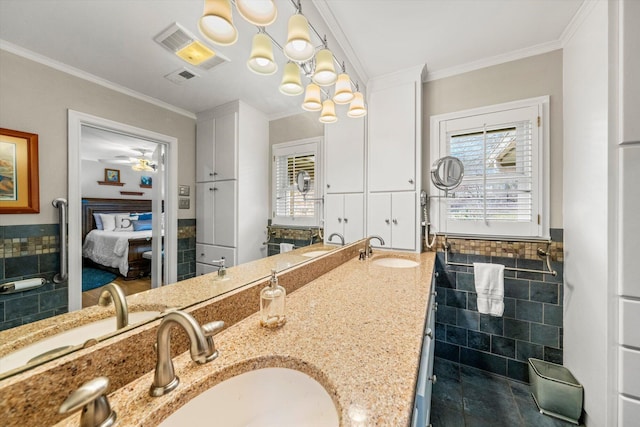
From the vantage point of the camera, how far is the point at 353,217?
5.81ft

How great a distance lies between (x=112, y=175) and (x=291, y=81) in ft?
2.65

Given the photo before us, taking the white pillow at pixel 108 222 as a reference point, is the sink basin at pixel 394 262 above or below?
below

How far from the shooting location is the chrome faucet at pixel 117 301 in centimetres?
52

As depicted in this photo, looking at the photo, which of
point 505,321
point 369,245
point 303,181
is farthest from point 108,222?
point 505,321

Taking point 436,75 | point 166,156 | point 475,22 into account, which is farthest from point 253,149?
point 436,75

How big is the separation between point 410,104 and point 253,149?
1514 mm

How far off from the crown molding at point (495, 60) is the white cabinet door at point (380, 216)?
3.62 ft

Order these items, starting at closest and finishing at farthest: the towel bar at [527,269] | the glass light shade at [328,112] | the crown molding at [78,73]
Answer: the crown molding at [78,73] → the glass light shade at [328,112] → the towel bar at [527,269]

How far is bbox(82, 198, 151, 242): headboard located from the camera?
50 cm

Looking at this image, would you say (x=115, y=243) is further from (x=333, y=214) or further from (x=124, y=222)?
(x=333, y=214)

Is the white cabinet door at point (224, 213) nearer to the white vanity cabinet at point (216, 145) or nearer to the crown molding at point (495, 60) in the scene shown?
the white vanity cabinet at point (216, 145)

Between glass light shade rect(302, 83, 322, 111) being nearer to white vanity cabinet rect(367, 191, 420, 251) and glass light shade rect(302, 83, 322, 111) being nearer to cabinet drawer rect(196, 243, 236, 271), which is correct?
cabinet drawer rect(196, 243, 236, 271)
